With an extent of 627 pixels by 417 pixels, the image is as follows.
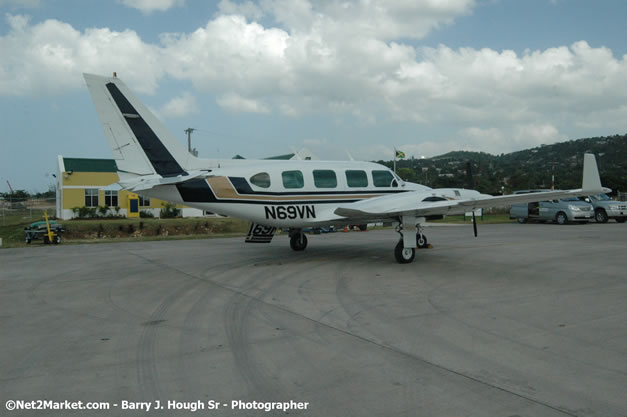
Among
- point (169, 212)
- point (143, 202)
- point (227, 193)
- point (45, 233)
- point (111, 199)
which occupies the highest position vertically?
point (111, 199)

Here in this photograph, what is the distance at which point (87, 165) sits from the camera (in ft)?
140

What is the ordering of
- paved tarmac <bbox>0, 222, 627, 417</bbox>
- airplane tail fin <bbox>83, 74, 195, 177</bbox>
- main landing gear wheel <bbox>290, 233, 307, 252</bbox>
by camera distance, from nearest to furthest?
paved tarmac <bbox>0, 222, 627, 417</bbox> → airplane tail fin <bbox>83, 74, 195, 177</bbox> → main landing gear wheel <bbox>290, 233, 307, 252</bbox>

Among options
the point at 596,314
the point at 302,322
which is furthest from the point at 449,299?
the point at 302,322

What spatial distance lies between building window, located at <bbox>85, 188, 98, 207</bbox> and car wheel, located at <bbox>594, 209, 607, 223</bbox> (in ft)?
135

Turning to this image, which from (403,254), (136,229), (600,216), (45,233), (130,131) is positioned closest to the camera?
(130,131)

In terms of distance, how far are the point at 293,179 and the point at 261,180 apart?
1.00 meters

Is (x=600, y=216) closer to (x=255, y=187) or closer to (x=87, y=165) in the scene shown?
(x=255, y=187)

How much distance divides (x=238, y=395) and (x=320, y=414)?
91 cm

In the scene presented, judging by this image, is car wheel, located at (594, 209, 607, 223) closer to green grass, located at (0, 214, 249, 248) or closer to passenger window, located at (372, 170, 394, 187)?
passenger window, located at (372, 170, 394, 187)

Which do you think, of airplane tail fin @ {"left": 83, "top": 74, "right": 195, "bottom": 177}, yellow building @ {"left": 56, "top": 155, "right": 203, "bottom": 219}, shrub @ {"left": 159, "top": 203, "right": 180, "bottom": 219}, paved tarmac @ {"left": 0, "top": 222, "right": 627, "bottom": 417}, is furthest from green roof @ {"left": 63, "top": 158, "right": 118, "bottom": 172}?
paved tarmac @ {"left": 0, "top": 222, "right": 627, "bottom": 417}

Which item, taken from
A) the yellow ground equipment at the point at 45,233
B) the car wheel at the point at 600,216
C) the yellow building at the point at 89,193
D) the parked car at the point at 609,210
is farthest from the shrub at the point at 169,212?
the car wheel at the point at 600,216

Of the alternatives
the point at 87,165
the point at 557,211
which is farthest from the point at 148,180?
the point at 87,165

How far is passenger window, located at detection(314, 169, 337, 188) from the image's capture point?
13.4m

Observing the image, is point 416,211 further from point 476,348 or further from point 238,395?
point 238,395
